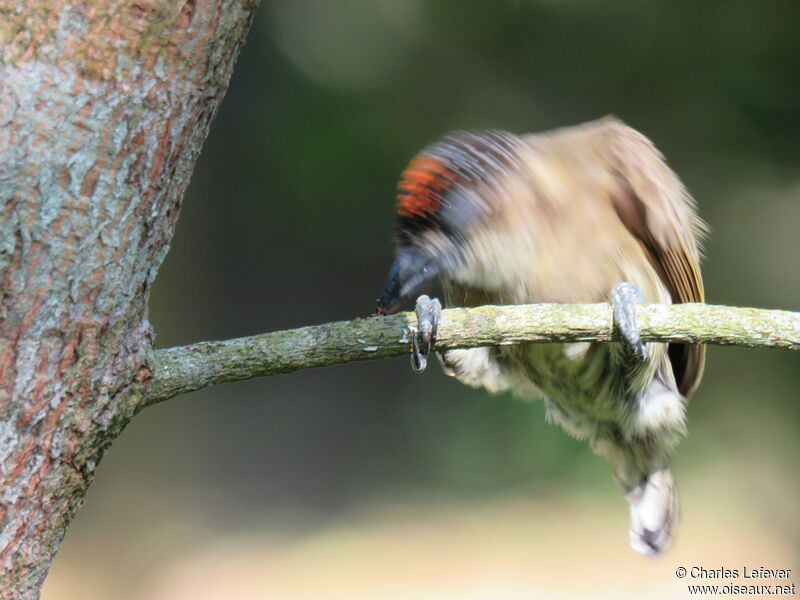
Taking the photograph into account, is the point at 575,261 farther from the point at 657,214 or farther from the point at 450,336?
the point at 450,336

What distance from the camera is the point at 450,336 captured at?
1677 millimetres

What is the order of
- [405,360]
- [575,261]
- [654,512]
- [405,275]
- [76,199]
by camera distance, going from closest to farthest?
[76,199] < [405,275] < [575,261] < [654,512] < [405,360]

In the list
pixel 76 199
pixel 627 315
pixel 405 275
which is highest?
pixel 405 275

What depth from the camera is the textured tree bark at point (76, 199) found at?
1342 millimetres

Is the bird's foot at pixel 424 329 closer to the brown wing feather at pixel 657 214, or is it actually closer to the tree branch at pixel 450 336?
the tree branch at pixel 450 336

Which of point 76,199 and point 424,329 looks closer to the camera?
point 76,199

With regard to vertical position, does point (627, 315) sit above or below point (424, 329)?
above

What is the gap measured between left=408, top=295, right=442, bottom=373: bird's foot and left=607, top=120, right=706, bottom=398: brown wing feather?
85 cm

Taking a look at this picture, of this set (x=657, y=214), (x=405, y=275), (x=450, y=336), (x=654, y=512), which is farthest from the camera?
(x=654, y=512)

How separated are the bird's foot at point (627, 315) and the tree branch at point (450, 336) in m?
0.09

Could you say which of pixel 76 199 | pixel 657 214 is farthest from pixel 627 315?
pixel 76 199

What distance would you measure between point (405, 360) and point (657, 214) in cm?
336

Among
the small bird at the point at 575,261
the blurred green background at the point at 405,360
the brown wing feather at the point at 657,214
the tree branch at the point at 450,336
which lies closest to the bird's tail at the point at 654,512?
the small bird at the point at 575,261

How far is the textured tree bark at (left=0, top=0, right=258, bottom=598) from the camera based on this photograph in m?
1.34
